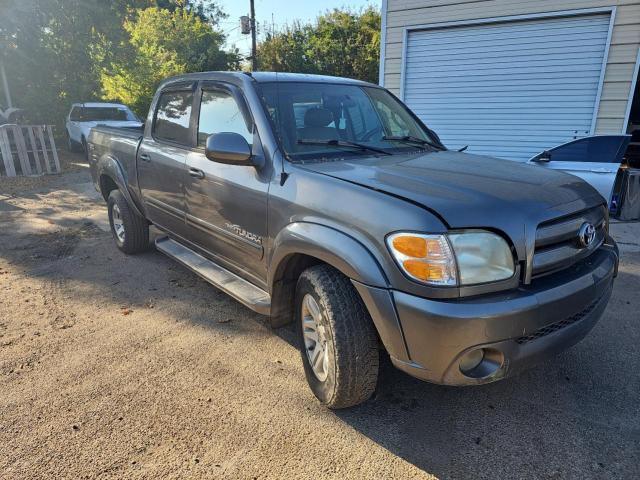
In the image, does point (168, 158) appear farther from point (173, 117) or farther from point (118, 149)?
point (118, 149)

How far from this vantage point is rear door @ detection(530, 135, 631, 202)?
660cm

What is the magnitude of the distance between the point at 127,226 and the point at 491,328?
→ 14.0 feet

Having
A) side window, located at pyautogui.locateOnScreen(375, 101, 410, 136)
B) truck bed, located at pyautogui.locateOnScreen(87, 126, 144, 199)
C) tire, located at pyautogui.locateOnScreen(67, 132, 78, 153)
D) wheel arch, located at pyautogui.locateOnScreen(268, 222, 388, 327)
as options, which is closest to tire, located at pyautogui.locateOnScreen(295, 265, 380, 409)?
wheel arch, located at pyautogui.locateOnScreen(268, 222, 388, 327)

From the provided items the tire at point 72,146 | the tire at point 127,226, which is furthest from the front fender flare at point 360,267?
the tire at point 72,146

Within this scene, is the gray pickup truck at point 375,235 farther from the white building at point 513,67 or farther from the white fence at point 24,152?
the white fence at point 24,152

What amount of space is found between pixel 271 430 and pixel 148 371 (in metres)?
1.04

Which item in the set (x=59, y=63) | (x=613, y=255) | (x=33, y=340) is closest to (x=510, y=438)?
(x=613, y=255)

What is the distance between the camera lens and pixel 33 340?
11.2ft

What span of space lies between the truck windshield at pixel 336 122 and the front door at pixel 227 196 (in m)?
0.23

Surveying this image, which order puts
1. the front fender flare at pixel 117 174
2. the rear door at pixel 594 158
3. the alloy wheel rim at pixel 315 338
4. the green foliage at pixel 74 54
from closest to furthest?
1. the alloy wheel rim at pixel 315 338
2. the front fender flare at pixel 117 174
3. the rear door at pixel 594 158
4. the green foliage at pixel 74 54

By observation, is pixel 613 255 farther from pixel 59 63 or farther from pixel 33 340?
pixel 59 63

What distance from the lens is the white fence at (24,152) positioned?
1061 centimetres

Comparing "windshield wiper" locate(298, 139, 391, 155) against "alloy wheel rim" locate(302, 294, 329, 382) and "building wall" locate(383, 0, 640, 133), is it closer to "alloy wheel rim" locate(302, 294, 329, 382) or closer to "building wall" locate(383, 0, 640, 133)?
"alloy wheel rim" locate(302, 294, 329, 382)

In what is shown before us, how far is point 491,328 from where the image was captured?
1.95 meters
